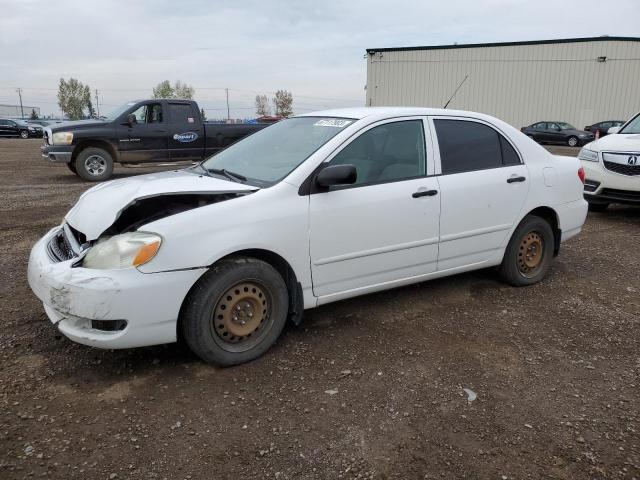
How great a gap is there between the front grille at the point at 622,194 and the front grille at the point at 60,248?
726 cm

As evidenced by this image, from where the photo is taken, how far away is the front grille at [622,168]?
7.36m

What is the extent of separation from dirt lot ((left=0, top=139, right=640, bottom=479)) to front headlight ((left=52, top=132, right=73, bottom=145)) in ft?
25.8

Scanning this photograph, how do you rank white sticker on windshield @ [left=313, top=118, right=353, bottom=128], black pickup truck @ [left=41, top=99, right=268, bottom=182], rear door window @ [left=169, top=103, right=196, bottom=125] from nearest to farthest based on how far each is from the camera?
white sticker on windshield @ [left=313, top=118, right=353, bottom=128] → black pickup truck @ [left=41, top=99, right=268, bottom=182] → rear door window @ [left=169, top=103, right=196, bottom=125]

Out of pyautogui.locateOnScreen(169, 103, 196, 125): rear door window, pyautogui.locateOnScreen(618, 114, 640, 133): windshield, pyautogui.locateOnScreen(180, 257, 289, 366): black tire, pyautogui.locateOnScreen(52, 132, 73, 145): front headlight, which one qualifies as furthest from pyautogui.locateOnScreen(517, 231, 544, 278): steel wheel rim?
pyautogui.locateOnScreen(52, 132, 73, 145): front headlight

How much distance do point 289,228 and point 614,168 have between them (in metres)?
6.24

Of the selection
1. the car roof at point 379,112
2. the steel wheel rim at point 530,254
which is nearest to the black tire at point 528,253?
the steel wheel rim at point 530,254

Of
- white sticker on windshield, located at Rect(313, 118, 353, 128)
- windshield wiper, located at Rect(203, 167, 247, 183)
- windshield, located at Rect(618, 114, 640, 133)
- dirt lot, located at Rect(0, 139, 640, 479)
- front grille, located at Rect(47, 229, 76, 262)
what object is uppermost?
white sticker on windshield, located at Rect(313, 118, 353, 128)

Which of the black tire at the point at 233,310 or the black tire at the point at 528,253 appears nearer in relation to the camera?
the black tire at the point at 233,310

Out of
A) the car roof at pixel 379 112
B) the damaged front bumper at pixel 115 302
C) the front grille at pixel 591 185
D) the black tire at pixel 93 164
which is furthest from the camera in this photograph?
the black tire at pixel 93 164

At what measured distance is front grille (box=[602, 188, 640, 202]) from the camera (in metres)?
7.45

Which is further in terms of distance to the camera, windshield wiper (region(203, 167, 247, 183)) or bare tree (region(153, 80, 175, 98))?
bare tree (region(153, 80, 175, 98))

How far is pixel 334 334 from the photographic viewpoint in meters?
3.81

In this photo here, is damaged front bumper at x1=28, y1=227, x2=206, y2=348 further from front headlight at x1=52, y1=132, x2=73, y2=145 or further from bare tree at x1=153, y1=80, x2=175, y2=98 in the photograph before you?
bare tree at x1=153, y1=80, x2=175, y2=98

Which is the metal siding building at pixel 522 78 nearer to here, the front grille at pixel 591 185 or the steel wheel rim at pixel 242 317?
the front grille at pixel 591 185
